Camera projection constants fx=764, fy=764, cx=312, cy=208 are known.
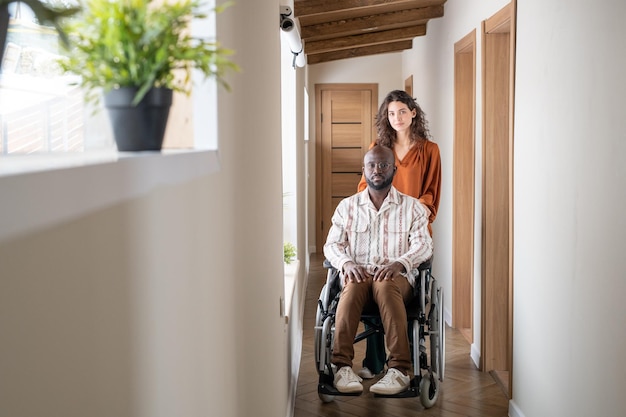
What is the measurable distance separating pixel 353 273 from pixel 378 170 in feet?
1.88

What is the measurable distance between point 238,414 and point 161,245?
91 cm

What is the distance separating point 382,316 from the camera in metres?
3.71

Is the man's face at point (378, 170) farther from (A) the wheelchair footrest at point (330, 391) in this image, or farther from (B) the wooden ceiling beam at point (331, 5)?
(B) the wooden ceiling beam at point (331, 5)

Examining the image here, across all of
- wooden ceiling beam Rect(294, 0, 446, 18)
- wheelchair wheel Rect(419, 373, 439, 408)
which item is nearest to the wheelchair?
wheelchair wheel Rect(419, 373, 439, 408)

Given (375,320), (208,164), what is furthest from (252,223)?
(375,320)

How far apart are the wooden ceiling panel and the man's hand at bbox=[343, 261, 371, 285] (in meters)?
2.06

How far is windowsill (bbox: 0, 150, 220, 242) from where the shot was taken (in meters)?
0.51

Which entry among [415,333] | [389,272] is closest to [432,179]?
[389,272]

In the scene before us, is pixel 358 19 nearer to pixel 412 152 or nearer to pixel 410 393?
pixel 412 152

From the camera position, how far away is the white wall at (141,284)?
55 cm

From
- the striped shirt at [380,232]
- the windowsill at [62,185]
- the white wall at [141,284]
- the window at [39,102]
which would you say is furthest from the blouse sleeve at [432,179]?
the windowsill at [62,185]

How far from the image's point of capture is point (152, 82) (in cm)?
99

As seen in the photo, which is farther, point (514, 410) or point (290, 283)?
point (290, 283)

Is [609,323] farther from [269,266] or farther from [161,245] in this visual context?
[161,245]
